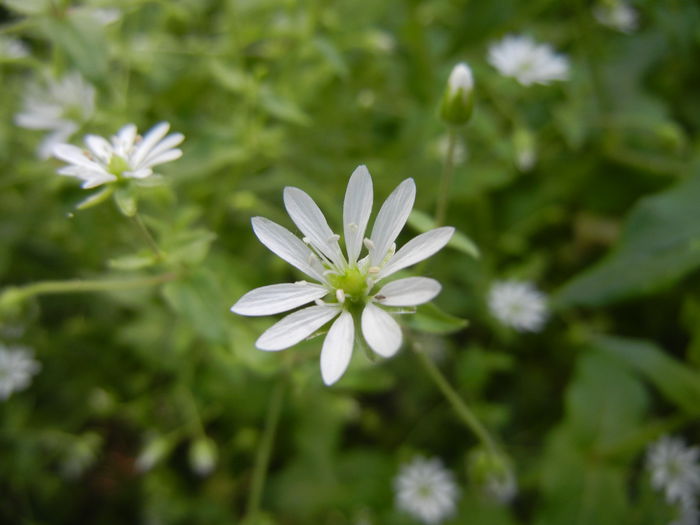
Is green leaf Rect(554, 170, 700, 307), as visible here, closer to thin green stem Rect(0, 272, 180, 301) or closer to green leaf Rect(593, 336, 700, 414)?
green leaf Rect(593, 336, 700, 414)

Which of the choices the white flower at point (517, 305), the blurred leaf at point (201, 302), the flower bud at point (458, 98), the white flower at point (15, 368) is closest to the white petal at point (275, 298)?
the blurred leaf at point (201, 302)

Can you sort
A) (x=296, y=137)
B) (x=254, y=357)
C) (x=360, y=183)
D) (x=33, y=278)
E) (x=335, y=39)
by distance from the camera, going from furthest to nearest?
1. (x=33, y=278)
2. (x=296, y=137)
3. (x=335, y=39)
4. (x=254, y=357)
5. (x=360, y=183)

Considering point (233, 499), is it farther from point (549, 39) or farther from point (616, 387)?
point (549, 39)

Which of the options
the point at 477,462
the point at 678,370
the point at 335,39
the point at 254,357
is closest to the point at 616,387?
the point at 678,370

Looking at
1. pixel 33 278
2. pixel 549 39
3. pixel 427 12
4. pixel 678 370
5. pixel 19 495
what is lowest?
pixel 678 370

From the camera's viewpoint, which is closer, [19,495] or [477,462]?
[477,462]

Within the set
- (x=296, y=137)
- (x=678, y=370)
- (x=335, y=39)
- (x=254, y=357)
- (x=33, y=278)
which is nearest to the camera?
(x=254, y=357)

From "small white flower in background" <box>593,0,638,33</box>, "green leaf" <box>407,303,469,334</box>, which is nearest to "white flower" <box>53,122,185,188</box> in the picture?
"green leaf" <box>407,303,469,334</box>
